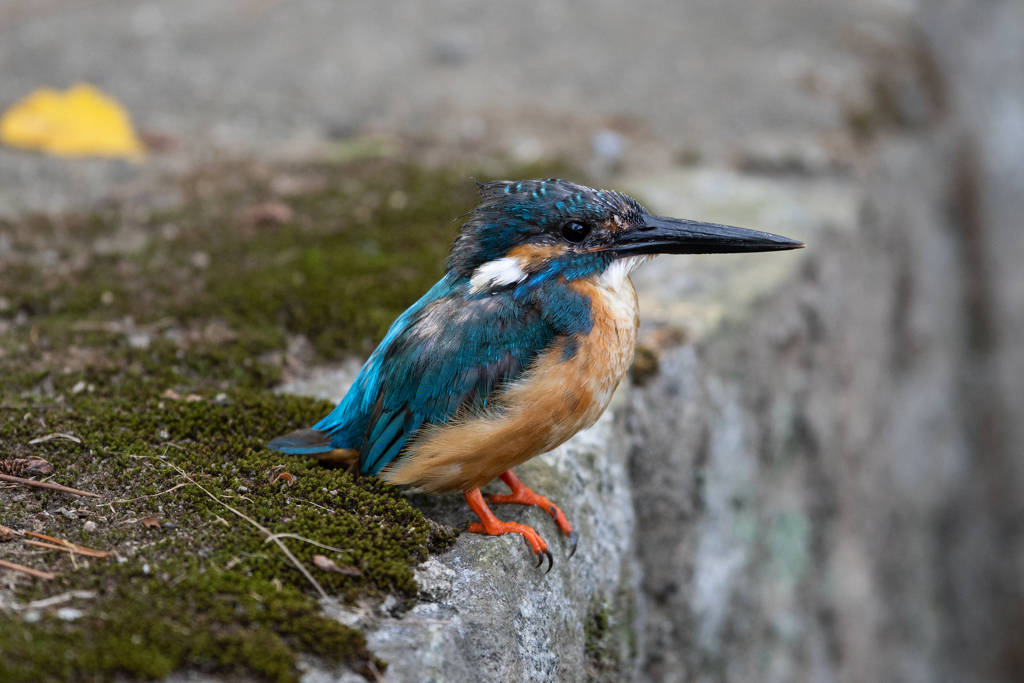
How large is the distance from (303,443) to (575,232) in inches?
50.1

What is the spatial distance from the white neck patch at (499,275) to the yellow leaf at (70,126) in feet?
13.0

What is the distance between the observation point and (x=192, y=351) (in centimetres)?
409

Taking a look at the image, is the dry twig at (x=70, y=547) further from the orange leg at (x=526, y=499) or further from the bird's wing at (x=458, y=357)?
the orange leg at (x=526, y=499)

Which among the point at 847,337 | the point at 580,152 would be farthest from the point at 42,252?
the point at 847,337

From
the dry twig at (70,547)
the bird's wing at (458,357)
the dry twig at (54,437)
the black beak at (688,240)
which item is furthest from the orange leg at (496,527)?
the dry twig at (54,437)

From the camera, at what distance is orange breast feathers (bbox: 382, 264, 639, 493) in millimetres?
2822

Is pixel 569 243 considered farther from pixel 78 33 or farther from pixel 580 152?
pixel 78 33

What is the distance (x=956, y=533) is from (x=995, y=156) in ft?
13.0

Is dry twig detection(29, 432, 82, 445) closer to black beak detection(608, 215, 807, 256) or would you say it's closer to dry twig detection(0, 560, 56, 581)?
dry twig detection(0, 560, 56, 581)

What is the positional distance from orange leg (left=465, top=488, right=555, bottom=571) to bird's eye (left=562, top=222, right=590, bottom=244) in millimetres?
972

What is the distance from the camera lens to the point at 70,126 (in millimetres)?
6070

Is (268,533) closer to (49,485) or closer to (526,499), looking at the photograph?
(49,485)

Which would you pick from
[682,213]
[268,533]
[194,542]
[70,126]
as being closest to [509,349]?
[268,533]

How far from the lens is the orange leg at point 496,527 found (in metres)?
2.95
